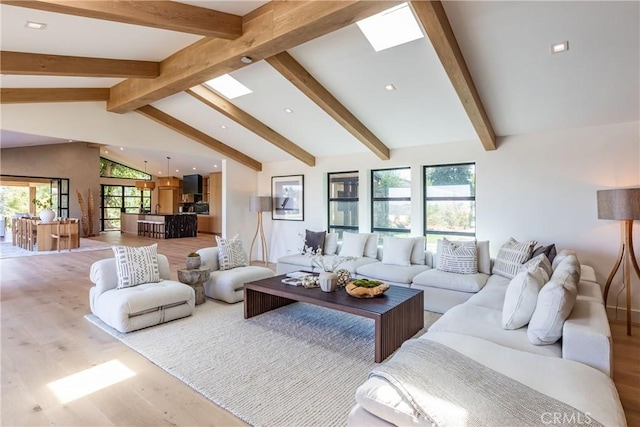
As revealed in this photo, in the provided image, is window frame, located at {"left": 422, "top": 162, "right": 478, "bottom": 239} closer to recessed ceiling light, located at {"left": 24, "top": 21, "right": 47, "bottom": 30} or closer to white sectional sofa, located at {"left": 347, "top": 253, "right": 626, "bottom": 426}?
white sectional sofa, located at {"left": 347, "top": 253, "right": 626, "bottom": 426}

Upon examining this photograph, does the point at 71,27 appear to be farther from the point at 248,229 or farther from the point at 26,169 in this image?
the point at 26,169

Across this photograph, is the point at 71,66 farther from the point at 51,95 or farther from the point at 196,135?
the point at 196,135

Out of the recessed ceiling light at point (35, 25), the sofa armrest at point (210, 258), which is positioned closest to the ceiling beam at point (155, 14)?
the recessed ceiling light at point (35, 25)

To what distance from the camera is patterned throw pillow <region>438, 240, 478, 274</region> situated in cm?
426

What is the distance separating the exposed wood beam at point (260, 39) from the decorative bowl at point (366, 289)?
2448 mm

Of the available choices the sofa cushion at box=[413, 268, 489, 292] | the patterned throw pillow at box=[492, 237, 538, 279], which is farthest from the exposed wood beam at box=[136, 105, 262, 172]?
the patterned throw pillow at box=[492, 237, 538, 279]

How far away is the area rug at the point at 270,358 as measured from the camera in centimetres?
218

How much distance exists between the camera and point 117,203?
14.9 m

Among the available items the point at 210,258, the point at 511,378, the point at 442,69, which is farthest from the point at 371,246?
the point at 511,378

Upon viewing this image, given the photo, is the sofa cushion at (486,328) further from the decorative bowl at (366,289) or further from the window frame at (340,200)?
the window frame at (340,200)

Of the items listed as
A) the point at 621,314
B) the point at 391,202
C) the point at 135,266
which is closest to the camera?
the point at 135,266

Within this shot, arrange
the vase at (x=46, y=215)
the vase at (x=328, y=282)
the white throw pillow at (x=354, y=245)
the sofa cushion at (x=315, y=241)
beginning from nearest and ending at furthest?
the vase at (x=328, y=282) → the white throw pillow at (x=354, y=245) → the sofa cushion at (x=315, y=241) → the vase at (x=46, y=215)

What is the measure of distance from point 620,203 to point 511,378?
9.56ft

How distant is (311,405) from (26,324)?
3.44m
